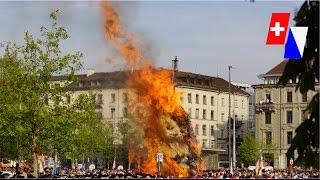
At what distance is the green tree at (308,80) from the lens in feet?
115

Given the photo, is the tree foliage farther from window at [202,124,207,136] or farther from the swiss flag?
window at [202,124,207,136]

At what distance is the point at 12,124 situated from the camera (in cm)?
7300

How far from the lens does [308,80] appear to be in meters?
35.1

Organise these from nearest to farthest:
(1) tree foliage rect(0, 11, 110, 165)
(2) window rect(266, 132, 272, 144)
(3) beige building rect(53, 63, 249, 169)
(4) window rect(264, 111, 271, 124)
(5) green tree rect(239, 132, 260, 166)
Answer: (1) tree foliage rect(0, 11, 110, 165) < (5) green tree rect(239, 132, 260, 166) < (2) window rect(266, 132, 272, 144) < (3) beige building rect(53, 63, 249, 169) < (4) window rect(264, 111, 271, 124)

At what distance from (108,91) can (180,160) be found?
10.7 meters

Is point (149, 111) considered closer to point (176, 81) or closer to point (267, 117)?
point (176, 81)

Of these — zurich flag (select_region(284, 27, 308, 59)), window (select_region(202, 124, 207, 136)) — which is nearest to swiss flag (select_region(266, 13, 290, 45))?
zurich flag (select_region(284, 27, 308, 59))

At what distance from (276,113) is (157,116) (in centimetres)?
7267

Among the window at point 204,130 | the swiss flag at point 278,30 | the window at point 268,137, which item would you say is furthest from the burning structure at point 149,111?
the window at point 204,130

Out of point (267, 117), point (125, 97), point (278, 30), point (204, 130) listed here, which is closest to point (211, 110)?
point (204, 130)

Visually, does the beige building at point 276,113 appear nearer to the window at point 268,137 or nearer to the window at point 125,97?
the window at point 268,137

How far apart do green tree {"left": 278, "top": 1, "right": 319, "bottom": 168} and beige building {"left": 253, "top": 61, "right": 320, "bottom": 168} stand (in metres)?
104

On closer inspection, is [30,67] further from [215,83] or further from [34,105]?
[215,83]

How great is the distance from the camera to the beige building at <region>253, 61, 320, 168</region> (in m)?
140
